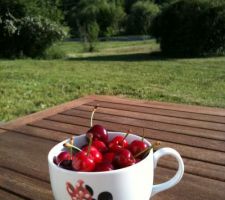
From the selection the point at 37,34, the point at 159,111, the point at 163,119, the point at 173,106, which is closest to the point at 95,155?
the point at 163,119

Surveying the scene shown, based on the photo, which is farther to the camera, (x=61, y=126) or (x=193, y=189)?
(x=61, y=126)

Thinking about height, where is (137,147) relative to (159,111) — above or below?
above

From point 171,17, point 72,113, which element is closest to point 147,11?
point 171,17

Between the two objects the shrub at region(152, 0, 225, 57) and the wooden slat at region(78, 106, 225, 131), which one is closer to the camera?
the wooden slat at region(78, 106, 225, 131)

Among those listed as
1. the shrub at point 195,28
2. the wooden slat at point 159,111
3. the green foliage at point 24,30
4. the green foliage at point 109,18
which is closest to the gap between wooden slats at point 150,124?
the wooden slat at point 159,111

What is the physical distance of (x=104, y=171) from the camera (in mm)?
779

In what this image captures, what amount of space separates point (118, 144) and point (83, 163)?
0.42ft

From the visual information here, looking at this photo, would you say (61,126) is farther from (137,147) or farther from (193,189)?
(137,147)

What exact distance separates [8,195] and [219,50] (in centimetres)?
997

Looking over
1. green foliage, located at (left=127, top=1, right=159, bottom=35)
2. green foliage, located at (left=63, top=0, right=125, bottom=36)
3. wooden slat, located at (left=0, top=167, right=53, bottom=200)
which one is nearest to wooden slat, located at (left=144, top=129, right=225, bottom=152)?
wooden slat, located at (left=0, top=167, right=53, bottom=200)

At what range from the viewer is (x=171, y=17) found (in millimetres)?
10883

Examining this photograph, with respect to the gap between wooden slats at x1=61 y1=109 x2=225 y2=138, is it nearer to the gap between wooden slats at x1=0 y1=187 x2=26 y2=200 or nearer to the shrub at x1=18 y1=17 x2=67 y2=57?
the gap between wooden slats at x1=0 y1=187 x2=26 y2=200

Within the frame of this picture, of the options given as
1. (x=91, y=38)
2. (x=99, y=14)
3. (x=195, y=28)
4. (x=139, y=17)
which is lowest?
(x=91, y=38)

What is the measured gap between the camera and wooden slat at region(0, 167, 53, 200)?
3.53ft
